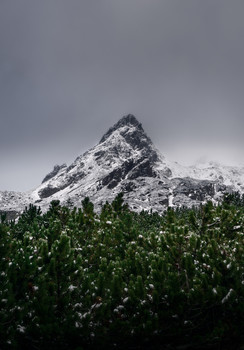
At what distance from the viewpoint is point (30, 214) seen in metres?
45.3

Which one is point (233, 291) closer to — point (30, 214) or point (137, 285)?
point (137, 285)

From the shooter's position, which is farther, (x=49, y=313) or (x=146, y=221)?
(x=146, y=221)

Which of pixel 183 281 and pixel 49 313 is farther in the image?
pixel 183 281

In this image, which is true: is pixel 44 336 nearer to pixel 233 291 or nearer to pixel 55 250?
pixel 55 250

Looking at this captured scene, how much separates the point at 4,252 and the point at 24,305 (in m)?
3.09

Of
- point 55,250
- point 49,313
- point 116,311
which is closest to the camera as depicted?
point 49,313

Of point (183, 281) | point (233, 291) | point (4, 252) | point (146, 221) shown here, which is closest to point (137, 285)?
point (183, 281)

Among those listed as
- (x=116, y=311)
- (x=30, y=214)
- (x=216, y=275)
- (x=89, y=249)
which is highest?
(x=30, y=214)

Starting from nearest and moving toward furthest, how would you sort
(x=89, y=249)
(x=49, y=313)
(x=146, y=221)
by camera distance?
(x=49, y=313)
(x=89, y=249)
(x=146, y=221)

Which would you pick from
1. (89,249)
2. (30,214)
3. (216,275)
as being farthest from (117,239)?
(30,214)

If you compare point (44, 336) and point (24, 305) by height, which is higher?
point (24, 305)

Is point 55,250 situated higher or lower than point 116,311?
higher

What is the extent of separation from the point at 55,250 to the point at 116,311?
135 inches

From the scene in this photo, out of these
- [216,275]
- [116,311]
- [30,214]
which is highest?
[30,214]
